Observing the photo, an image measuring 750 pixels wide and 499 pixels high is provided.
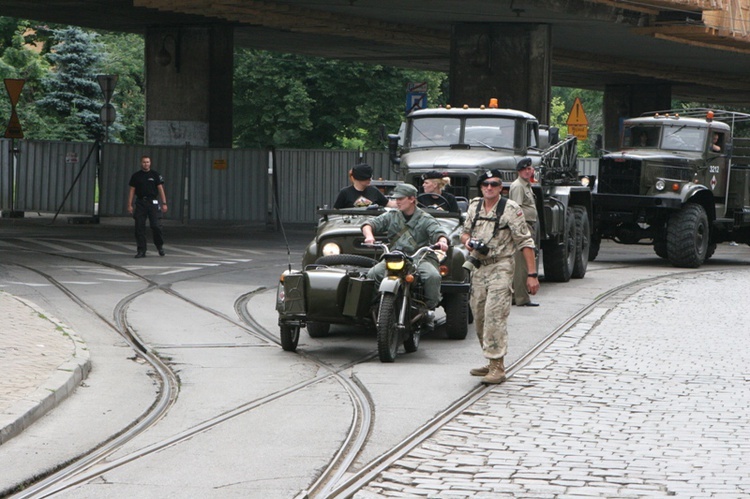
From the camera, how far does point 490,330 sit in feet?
33.2

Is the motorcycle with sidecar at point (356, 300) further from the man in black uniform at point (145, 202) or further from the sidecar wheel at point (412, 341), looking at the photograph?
the man in black uniform at point (145, 202)

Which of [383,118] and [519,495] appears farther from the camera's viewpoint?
[383,118]

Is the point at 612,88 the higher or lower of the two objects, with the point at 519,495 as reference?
higher

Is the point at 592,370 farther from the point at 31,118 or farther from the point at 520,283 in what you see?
the point at 31,118

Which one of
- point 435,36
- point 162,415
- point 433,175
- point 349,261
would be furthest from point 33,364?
point 435,36

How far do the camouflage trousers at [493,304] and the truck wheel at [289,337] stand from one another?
77.0 inches

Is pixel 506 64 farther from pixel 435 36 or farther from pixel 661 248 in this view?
pixel 661 248

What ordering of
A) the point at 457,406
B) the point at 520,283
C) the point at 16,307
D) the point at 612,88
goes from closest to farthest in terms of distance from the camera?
1. the point at 457,406
2. the point at 16,307
3. the point at 520,283
4. the point at 612,88

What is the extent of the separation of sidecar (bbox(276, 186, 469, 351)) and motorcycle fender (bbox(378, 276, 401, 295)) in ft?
0.76

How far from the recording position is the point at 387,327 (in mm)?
10922

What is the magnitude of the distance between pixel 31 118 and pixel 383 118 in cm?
1445

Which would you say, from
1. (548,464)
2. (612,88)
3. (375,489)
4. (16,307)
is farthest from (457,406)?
(612,88)

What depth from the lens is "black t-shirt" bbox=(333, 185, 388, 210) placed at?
1395 cm

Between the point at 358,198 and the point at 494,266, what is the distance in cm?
394
